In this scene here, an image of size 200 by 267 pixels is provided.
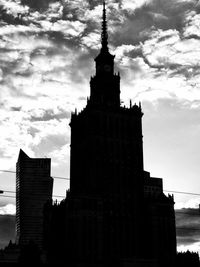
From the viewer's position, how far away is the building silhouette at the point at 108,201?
13888 cm

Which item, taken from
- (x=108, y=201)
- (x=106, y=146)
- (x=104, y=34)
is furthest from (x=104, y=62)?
(x=108, y=201)

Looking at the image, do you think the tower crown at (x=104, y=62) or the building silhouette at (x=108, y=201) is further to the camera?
the tower crown at (x=104, y=62)

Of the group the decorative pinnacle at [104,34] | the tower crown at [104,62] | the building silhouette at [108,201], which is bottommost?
the building silhouette at [108,201]

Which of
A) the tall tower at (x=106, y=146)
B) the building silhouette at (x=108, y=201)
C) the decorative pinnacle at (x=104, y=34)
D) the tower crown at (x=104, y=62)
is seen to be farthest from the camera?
the decorative pinnacle at (x=104, y=34)

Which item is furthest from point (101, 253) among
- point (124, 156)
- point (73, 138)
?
point (73, 138)

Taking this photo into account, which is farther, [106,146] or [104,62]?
[104,62]

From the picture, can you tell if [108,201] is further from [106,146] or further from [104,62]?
[104,62]

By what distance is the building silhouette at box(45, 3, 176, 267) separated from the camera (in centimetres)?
13888

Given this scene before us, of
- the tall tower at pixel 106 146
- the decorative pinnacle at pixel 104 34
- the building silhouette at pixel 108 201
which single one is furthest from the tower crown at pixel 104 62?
the tall tower at pixel 106 146

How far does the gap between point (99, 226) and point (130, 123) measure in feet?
122

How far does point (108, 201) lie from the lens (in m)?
147

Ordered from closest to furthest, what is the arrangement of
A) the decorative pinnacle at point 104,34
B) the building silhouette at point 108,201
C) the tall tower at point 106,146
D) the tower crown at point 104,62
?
1. the building silhouette at point 108,201
2. the tall tower at point 106,146
3. the tower crown at point 104,62
4. the decorative pinnacle at point 104,34

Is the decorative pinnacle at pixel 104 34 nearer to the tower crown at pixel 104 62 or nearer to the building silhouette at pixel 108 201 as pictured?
the tower crown at pixel 104 62

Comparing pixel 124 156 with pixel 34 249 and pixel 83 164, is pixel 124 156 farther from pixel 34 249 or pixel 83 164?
pixel 34 249
